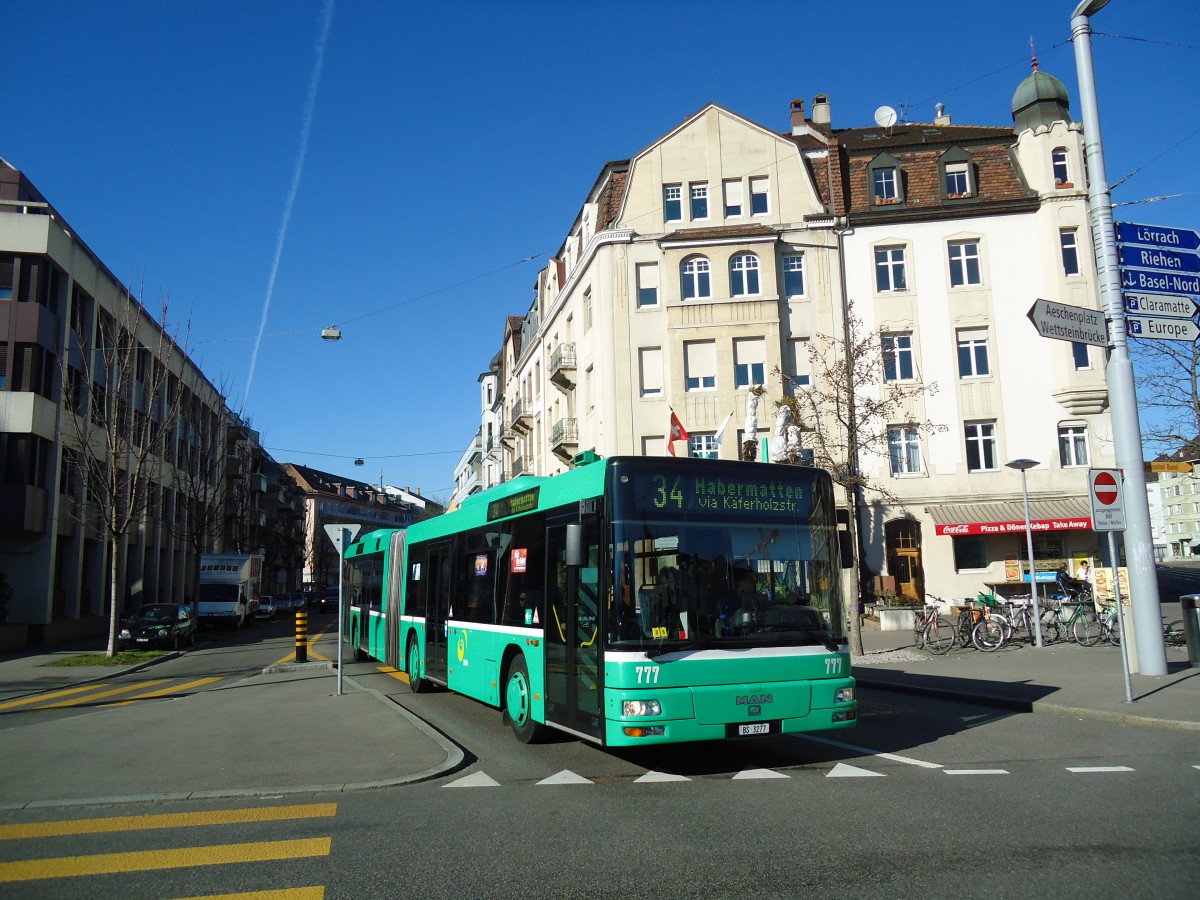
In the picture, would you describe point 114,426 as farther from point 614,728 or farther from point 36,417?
point 614,728

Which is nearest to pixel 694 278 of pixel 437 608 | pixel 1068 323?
pixel 1068 323

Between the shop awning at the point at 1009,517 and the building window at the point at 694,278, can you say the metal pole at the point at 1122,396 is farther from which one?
the building window at the point at 694,278

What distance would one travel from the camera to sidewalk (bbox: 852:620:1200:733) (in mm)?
11078

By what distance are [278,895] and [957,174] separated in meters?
34.1

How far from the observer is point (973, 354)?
32.3 m

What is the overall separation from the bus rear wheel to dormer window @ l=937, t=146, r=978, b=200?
28593 millimetres

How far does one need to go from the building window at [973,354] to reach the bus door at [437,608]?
77.8 feet

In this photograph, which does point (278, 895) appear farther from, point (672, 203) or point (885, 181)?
point (885, 181)

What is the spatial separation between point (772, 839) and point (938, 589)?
1067 inches

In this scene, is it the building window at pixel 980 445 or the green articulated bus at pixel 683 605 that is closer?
the green articulated bus at pixel 683 605

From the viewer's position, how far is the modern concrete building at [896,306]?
31281mm

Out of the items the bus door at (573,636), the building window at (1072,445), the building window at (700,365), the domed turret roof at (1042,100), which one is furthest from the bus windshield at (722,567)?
the domed turret roof at (1042,100)

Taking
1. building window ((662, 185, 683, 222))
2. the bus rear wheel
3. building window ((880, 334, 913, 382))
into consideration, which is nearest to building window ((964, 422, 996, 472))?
building window ((880, 334, 913, 382))

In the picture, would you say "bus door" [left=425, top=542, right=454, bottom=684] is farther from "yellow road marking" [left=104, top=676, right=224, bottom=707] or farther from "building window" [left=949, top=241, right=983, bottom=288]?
"building window" [left=949, top=241, right=983, bottom=288]
